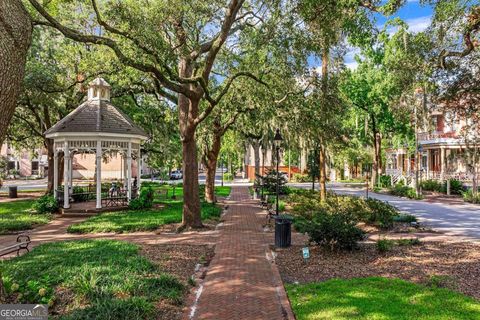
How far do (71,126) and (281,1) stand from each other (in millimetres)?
13229

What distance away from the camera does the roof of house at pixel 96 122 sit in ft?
65.2

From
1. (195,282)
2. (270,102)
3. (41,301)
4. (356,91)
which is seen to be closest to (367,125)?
(356,91)

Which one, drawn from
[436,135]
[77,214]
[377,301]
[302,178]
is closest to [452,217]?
[377,301]

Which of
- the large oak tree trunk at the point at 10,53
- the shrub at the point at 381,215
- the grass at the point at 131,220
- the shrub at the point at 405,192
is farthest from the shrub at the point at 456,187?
the large oak tree trunk at the point at 10,53

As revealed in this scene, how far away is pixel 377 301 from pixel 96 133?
54.3 feet

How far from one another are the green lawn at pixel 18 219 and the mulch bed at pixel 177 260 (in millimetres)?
6932

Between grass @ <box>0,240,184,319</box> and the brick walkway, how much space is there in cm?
71

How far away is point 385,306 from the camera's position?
20.9ft

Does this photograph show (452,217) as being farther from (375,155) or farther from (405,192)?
(375,155)

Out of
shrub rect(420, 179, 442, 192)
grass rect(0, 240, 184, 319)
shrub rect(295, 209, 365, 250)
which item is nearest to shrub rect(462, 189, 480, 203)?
shrub rect(420, 179, 442, 192)

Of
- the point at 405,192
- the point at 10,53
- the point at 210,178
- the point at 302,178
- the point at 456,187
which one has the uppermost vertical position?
the point at 10,53

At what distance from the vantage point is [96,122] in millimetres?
20203

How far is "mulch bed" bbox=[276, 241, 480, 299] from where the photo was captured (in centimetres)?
809

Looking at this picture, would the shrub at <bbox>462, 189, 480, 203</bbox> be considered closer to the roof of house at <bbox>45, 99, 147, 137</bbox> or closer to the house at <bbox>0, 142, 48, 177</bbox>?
the roof of house at <bbox>45, 99, 147, 137</bbox>
